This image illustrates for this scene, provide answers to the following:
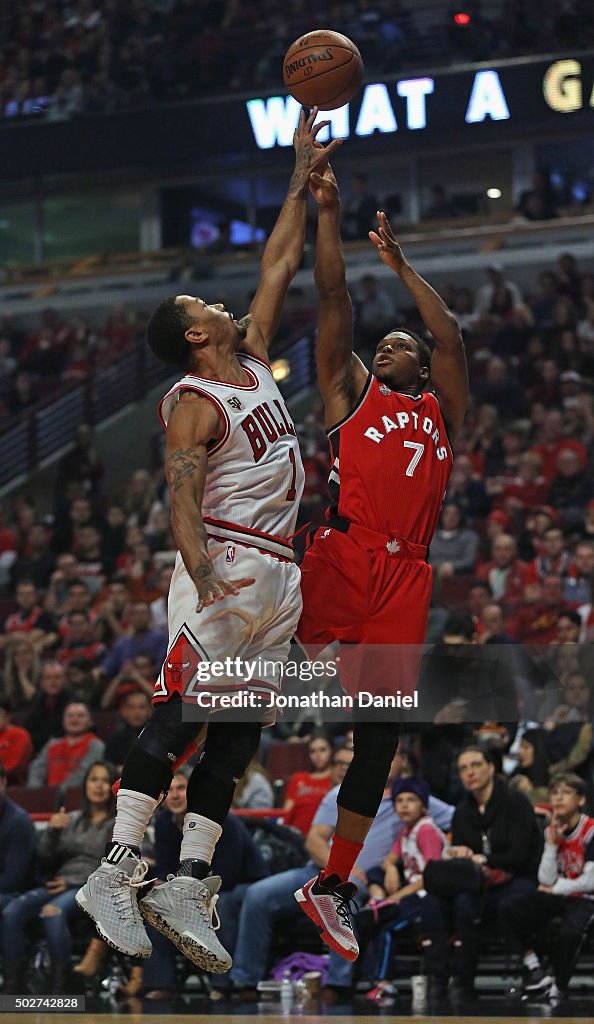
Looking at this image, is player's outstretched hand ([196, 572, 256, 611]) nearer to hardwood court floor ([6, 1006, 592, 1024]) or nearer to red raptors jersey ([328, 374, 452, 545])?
red raptors jersey ([328, 374, 452, 545])

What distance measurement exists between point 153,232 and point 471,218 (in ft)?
18.0

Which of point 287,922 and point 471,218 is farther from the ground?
point 471,218

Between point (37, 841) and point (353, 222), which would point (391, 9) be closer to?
point (353, 222)

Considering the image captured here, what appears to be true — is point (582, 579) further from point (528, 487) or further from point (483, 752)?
point (483, 752)

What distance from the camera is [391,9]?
1866 centimetres

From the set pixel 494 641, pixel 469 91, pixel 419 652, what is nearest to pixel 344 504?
pixel 419 652

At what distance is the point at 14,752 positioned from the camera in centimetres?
986

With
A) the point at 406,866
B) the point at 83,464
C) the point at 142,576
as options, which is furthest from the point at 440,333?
the point at 83,464

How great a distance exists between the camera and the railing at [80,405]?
56.3ft

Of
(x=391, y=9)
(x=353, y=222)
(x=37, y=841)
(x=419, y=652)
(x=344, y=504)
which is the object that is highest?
(x=391, y=9)

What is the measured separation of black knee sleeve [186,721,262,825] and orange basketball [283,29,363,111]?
2.52m

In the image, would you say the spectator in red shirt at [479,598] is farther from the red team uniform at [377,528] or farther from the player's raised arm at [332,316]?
the player's raised arm at [332,316]

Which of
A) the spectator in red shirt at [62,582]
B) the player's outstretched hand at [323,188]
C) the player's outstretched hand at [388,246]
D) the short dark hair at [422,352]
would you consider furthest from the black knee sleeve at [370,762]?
the spectator in red shirt at [62,582]

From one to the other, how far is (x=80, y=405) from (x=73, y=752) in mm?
8906
